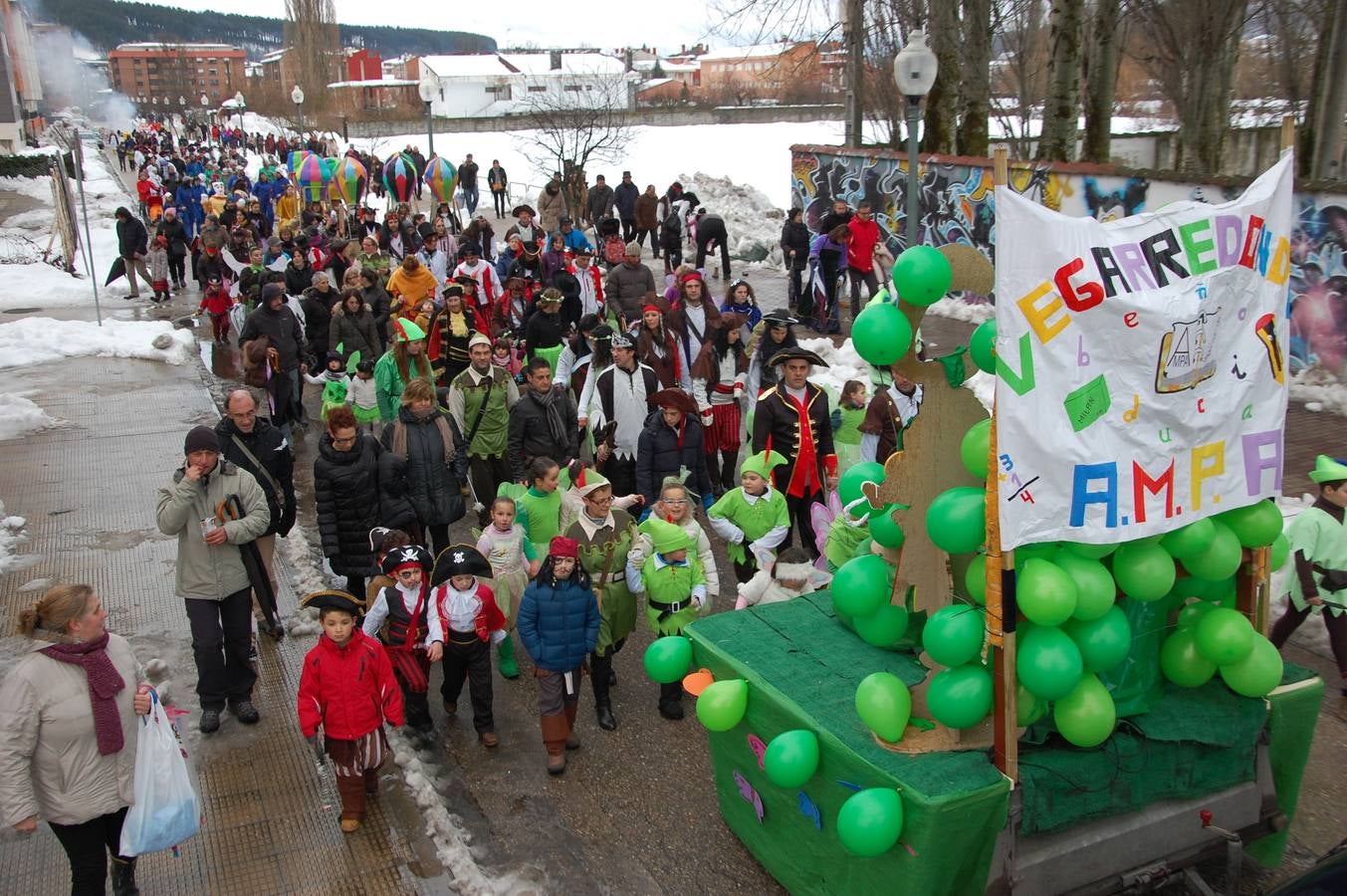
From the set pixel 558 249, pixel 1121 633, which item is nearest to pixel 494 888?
pixel 1121 633

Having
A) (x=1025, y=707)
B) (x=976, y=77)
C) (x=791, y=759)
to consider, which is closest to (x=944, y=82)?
(x=976, y=77)

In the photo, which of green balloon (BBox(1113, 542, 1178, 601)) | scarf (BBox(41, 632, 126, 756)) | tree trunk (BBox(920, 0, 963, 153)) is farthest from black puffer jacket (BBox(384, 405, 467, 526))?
tree trunk (BBox(920, 0, 963, 153))

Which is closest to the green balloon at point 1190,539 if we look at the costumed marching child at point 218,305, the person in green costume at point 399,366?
the person in green costume at point 399,366

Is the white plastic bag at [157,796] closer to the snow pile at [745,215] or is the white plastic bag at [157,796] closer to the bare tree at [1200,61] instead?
the bare tree at [1200,61]

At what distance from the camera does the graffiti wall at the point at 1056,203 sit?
11992mm

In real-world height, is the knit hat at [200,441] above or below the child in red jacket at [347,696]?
above

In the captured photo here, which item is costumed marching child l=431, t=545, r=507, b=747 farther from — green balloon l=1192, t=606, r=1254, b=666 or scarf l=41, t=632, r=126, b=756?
green balloon l=1192, t=606, r=1254, b=666

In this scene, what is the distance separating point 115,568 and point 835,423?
5.60m

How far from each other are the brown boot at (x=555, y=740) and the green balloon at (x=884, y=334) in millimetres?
2673

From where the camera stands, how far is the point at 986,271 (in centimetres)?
446

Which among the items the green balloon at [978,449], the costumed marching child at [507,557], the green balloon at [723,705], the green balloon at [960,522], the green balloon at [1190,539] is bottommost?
the costumed marching child at [507,557]

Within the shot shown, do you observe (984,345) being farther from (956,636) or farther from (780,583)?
(780,583)

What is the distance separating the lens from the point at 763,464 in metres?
7.20

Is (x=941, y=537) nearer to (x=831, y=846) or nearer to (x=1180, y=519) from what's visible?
(x=1180, y=519)
